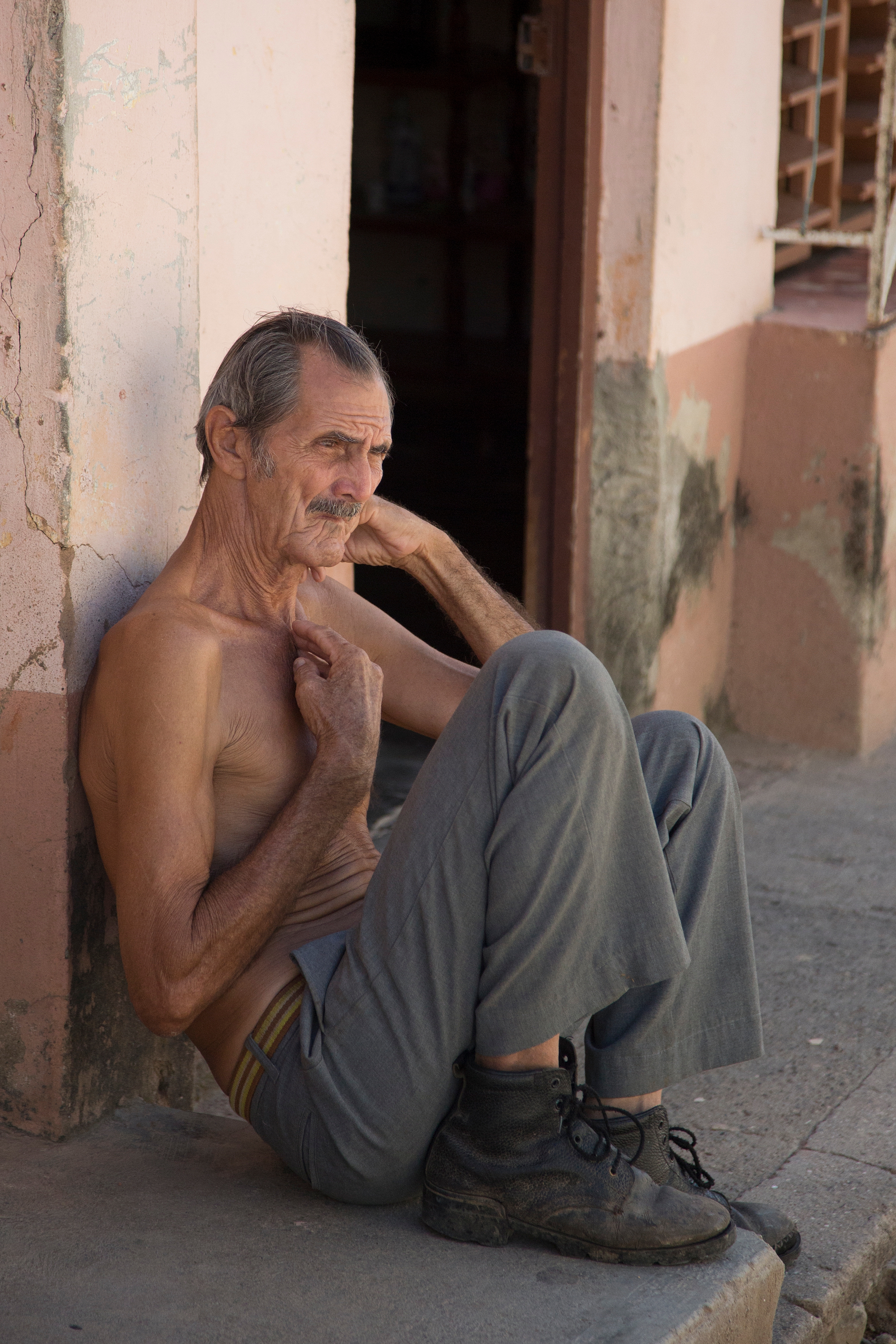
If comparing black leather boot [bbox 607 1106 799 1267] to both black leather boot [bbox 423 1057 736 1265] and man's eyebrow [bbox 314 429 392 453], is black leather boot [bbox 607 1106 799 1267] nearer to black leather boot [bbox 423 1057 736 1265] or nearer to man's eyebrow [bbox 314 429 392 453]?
black leather boot [bbox 423 1057 736 1265]

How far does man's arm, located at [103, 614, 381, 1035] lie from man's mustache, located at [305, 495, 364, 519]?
0.79ft

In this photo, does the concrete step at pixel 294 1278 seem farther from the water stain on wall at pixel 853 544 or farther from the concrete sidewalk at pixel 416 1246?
the water stain on wall at pixel 853 544

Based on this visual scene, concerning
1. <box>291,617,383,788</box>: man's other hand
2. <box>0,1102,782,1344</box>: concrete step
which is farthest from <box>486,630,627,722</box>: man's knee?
<box>0,1102,782,1344</box>: concrete step

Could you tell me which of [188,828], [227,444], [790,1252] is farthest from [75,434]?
[790,1252]

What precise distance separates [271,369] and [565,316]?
2069 mm

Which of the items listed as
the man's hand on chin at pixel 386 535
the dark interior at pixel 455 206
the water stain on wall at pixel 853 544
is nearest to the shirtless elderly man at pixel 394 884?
the man's hand on chin at pixel 386 535

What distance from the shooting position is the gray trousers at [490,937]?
5.96ft

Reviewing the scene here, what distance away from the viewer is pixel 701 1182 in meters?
2.05

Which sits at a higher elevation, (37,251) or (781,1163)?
(37,251)

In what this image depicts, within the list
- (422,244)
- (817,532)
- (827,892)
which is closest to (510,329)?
(422,244)

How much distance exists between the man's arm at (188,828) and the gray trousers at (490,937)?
102mm

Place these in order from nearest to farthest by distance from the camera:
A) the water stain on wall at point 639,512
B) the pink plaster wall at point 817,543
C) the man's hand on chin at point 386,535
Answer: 1. the man's hand on chin at point 386,535
2. the water stain on wall at point 639,512
3. the pink plaster wall at point 817,543

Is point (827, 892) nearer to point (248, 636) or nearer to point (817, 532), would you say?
point (817, 532)

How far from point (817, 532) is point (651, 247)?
3.40 ft
